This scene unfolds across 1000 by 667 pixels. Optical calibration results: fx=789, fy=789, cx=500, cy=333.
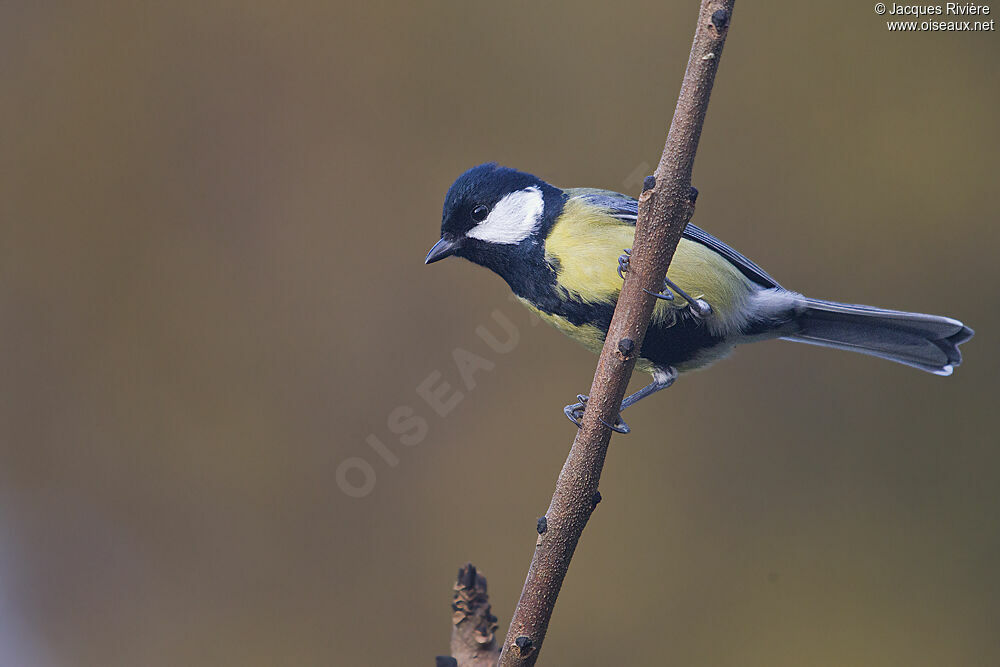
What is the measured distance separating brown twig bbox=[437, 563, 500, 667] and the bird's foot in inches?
13.1

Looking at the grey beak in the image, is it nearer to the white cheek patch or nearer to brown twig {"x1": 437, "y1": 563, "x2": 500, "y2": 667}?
the white cheek patch

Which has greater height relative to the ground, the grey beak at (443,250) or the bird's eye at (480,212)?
the bird's eye at (480,212)

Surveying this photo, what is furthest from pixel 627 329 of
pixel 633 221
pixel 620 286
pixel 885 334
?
pixel 885 334

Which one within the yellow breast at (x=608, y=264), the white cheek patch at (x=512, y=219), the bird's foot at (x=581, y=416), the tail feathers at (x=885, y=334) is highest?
the white cheek patch at (x=512, y=219)

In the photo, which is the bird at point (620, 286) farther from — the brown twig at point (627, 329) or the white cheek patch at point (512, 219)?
the brown twig at point (627, 329)

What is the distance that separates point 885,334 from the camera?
6.93 ft

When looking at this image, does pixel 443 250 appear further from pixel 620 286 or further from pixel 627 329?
pixel 627 329

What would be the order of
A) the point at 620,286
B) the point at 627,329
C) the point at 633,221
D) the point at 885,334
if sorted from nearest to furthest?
the point at 627,329
the point at 620,286
the point at 633,221
the point at 885,334

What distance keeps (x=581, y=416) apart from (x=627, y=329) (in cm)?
53

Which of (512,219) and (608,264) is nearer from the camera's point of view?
(608,264)

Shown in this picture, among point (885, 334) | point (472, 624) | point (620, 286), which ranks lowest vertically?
point (472, 624)

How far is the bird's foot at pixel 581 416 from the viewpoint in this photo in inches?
53.2

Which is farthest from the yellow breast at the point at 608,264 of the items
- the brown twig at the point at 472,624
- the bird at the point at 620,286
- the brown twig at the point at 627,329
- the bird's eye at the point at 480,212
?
the brown twig at the point at 472,624

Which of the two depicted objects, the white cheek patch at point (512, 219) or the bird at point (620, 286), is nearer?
the bird at point (620, 286)
